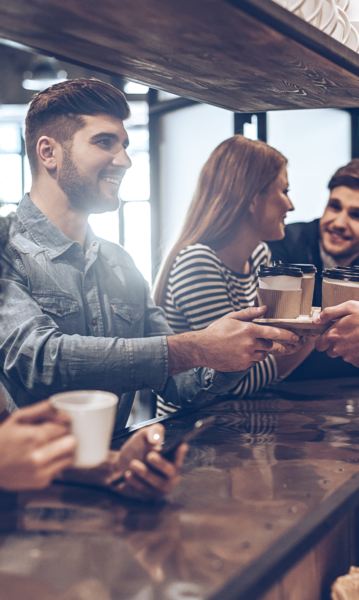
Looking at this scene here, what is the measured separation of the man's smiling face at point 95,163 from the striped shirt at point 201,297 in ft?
1.46

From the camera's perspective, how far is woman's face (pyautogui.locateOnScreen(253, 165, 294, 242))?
2000mm

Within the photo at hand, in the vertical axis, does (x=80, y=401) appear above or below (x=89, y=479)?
above

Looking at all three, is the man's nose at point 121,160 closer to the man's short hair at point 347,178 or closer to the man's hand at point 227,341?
the man's hand at point 227,341

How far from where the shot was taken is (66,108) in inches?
54.0

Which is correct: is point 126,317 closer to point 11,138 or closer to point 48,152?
point 48,152

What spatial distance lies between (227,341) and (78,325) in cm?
38

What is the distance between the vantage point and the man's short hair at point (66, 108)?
4.49ft

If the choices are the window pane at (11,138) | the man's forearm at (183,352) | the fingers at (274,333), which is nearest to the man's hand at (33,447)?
the man's forearm at (183,352)

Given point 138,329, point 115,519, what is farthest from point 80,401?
point 138,329

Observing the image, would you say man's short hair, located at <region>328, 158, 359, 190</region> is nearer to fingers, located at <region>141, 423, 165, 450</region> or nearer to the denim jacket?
the denim jacket

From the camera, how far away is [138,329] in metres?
1.66

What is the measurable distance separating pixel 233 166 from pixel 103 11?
3.02 feet

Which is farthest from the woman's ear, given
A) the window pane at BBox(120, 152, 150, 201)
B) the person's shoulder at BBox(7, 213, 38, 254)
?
the window pane at BBox(120, 152, 150, 201)

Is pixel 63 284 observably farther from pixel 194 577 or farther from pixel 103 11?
pixel 194 577
